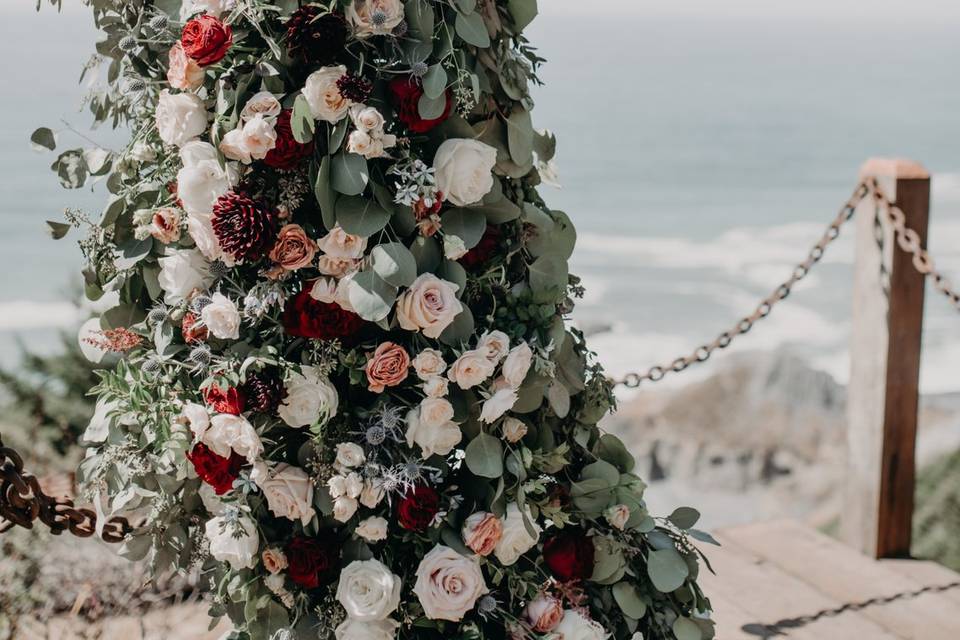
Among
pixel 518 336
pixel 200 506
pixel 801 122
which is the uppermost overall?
pixel 801 122

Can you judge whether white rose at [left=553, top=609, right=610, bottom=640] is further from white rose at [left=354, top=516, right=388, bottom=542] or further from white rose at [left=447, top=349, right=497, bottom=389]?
white rose at [left=447, top=349, right=497, bottom=389]

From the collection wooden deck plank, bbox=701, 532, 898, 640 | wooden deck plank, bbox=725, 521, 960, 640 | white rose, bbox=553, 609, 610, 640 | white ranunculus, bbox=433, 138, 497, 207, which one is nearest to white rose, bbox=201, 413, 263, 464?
white ranunculus, bbox=433, 138, 497, 207

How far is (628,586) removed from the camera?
166 cm

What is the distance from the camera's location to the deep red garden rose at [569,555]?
1583 millimetres

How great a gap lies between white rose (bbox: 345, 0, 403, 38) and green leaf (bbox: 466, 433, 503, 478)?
615 mm

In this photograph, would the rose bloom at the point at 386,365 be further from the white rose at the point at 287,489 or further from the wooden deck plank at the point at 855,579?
the wooden deck plank at the point at 855,579

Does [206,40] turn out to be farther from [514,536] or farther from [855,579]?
[855,579]

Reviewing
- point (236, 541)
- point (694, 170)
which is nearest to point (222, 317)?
point (236, 541)

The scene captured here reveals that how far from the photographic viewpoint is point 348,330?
4.59ft

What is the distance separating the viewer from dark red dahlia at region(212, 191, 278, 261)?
1.35 metres

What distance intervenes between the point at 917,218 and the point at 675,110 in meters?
25.1

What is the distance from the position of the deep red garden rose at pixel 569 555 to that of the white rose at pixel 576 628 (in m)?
0.06

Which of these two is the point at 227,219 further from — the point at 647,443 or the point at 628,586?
the point at 647,443

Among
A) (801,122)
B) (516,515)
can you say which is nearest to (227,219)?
(516,515)
